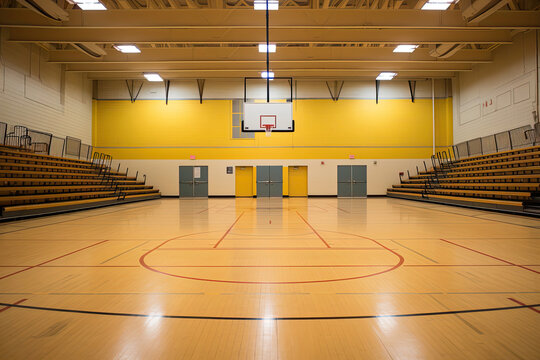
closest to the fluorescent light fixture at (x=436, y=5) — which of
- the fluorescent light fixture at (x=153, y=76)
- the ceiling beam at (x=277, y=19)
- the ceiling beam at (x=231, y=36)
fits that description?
the ceiling beam at (x=277, y=19)

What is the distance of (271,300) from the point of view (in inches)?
86.7

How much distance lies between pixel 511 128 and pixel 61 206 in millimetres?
17684

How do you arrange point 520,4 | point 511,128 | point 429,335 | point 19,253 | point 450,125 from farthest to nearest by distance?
point 450,125, point 511,128, point 520,4, point 19,253, point 429,335

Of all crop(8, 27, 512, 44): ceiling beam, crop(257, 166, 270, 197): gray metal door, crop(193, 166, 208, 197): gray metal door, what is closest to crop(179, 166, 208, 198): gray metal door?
crop(193, 166, 208, 197): gray metal door

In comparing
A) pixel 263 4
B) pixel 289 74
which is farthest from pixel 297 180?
pixel 263 4

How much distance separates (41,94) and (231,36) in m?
9.29

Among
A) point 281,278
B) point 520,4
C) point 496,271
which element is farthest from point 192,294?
point 520,4

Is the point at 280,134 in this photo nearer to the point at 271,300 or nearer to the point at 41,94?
the point at 41,94

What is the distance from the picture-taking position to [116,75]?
16266 mm

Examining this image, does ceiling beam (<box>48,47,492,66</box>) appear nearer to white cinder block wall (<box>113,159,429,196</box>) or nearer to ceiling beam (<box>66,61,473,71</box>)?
ceiling beam (<box>66,61,473,71</box>)

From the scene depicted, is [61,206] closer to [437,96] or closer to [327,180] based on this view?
[327,180]

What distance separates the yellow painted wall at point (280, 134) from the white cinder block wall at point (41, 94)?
1399mm

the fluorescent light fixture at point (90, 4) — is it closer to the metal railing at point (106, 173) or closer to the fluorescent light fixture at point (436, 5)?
the metal railing at point (106, 173)

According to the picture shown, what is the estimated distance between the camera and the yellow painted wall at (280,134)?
17.5 metres
